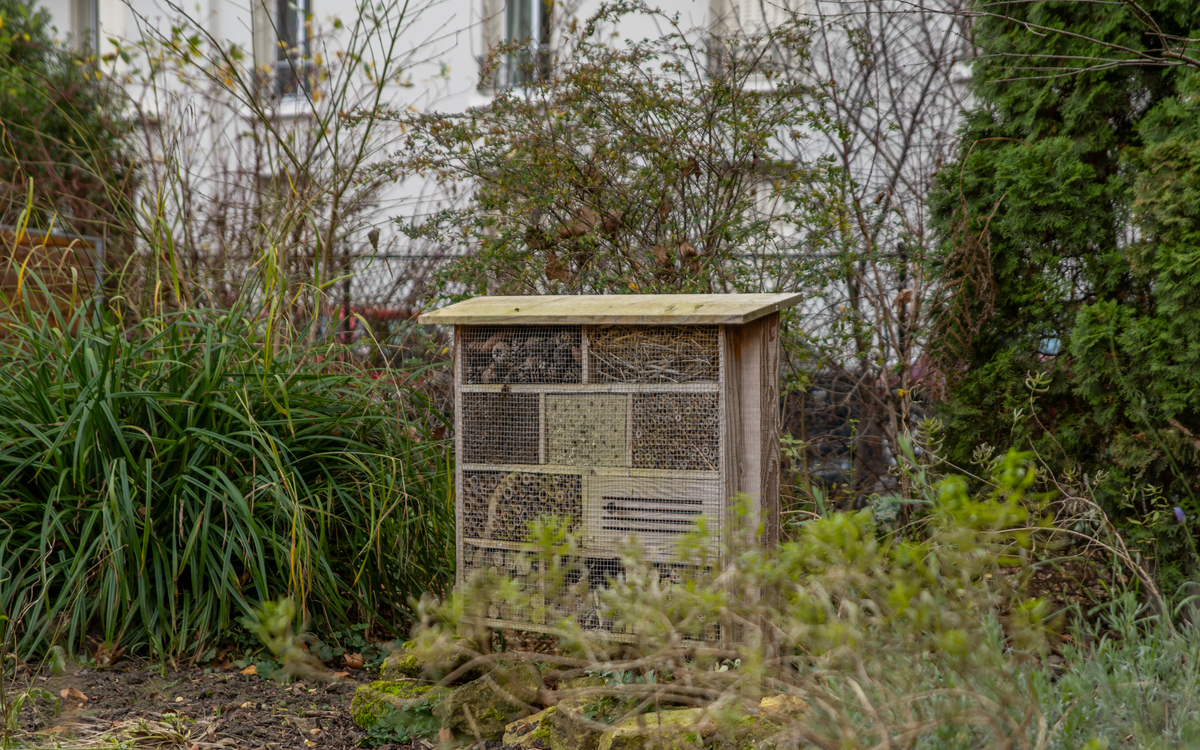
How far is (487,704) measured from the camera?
285 centimetres

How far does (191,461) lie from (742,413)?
6.68 feet

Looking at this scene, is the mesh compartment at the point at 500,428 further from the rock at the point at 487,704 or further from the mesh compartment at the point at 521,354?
the rock at the point at 487,704

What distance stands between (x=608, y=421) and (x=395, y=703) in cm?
112

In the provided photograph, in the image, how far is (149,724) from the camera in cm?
268

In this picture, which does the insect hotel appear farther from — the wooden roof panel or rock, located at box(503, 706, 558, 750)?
rock, located at box(503, 706, 558, 750)

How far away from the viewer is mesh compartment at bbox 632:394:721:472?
9.15 feet

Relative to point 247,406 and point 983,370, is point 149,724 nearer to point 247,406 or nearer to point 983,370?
point 247,406

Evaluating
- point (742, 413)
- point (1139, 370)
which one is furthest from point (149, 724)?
point (1139, 370)

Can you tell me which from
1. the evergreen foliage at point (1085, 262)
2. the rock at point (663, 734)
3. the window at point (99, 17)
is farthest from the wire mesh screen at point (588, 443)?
the window at point (99, 17)

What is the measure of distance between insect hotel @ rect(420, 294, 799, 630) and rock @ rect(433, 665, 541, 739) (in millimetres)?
180

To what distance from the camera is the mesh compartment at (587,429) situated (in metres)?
2.88

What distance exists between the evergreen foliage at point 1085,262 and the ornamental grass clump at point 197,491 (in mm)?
2506

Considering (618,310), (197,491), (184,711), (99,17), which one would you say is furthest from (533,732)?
(99,17)

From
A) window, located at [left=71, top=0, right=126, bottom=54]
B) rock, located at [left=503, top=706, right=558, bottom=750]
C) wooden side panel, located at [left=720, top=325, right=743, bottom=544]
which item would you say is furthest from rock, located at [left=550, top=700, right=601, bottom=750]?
window, located at [left=71, top=0, right=126, bottom=54]
